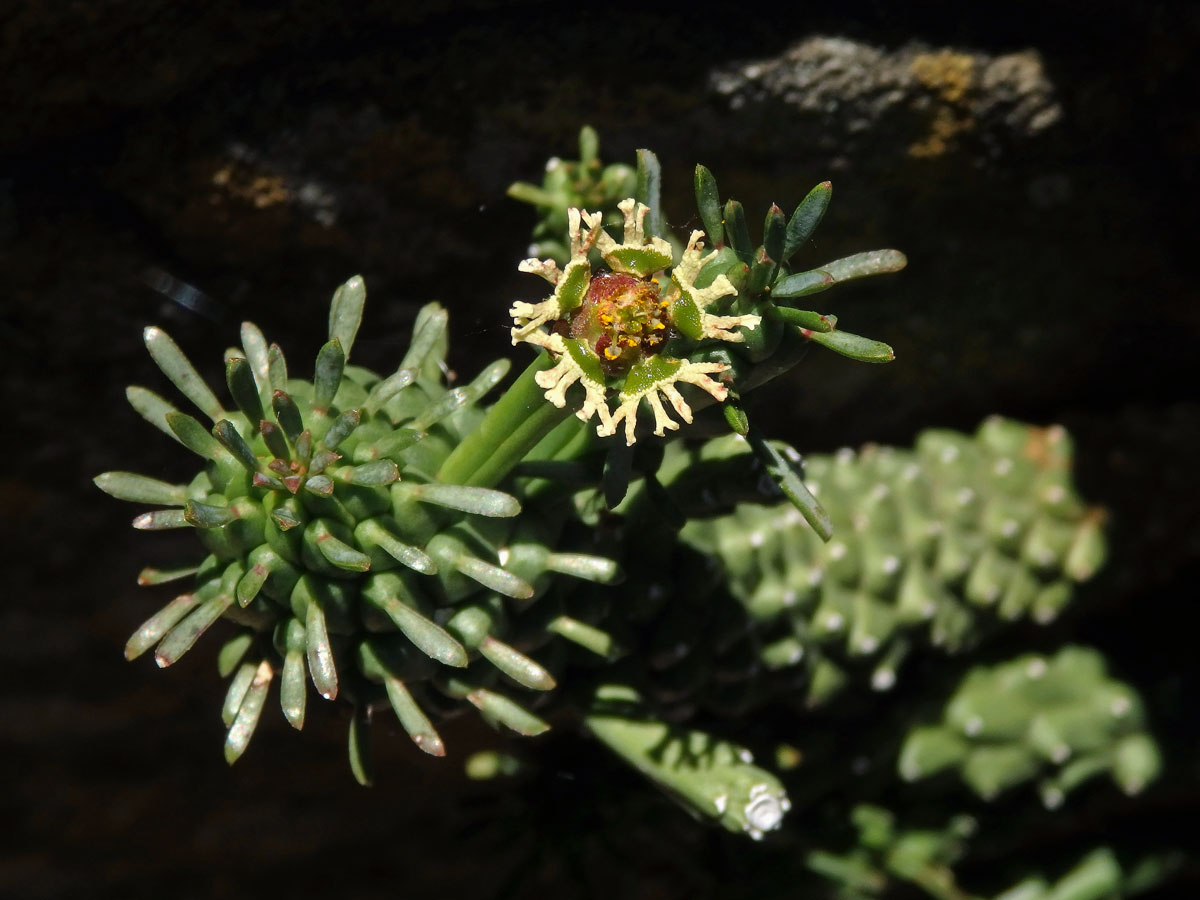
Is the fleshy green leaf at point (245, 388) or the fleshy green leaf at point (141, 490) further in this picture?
the fleshy green leaf at point (141, 490)

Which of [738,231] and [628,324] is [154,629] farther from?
[738,231]

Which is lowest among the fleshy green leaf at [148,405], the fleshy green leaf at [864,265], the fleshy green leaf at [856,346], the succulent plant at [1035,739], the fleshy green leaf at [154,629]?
the succulent plant at [1035,739]

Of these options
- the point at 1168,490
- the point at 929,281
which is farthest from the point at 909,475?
the point at 1168,490

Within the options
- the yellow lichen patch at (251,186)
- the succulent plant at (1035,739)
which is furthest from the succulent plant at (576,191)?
the succulent plant at (1035,739)

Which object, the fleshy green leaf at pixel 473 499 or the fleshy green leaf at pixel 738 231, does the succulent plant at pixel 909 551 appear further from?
the fleshy green leaf at pixel 738 231

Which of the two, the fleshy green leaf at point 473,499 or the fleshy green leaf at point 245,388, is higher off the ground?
the fleshy green leaf at point 245,388

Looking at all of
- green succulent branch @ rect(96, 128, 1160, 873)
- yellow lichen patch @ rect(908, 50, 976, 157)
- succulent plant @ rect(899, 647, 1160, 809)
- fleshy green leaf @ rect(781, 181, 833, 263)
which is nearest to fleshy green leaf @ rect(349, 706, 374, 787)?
green succulent branch @ rect(96, 128, 1160, 873)
